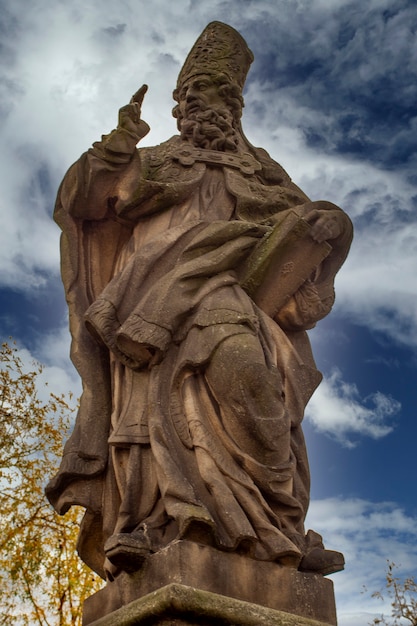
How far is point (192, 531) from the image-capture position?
402cm

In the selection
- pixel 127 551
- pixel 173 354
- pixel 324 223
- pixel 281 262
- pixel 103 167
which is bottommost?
pixel 127 551

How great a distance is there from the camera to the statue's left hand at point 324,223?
541cm

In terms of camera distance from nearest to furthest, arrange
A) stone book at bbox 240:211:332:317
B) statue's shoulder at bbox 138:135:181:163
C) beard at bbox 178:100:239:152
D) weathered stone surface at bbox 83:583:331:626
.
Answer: weathered stone surface at bbox 83:583:331:626 → stone book at bbox 240:211:332:317 → statue's shoulder at bbox 138:135:181:163 → beard at bbox 178:100:239:152

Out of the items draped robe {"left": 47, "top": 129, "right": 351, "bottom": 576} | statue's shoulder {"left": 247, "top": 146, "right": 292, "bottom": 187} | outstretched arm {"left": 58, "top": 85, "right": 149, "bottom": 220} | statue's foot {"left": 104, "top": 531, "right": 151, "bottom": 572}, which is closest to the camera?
statue's foot {"left": 104, "top": 531, "right": 151, "bottom": 572}

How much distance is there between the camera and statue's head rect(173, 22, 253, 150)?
6223 mm

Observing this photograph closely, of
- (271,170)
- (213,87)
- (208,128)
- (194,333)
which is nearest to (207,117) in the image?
(208,128)

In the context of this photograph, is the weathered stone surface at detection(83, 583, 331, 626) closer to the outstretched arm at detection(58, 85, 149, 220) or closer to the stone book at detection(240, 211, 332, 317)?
the stone book at detection(240, 211, 332, 317)

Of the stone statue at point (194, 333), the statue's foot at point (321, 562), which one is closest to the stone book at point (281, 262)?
the stone statue at point (194, 333)

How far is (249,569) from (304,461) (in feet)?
3.42

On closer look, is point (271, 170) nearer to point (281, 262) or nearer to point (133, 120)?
point (281, 262)

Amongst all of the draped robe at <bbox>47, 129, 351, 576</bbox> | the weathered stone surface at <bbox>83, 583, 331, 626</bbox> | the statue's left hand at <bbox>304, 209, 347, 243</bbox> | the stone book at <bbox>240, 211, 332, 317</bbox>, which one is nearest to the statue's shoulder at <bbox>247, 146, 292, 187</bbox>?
the draped robe at <bbox>47, 129, 351, 576</bbox>

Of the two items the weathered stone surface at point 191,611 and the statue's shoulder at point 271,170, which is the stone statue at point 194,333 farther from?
the weathered stone surface at point 191,611

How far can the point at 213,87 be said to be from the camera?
647cm

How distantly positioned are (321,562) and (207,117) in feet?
11.9
